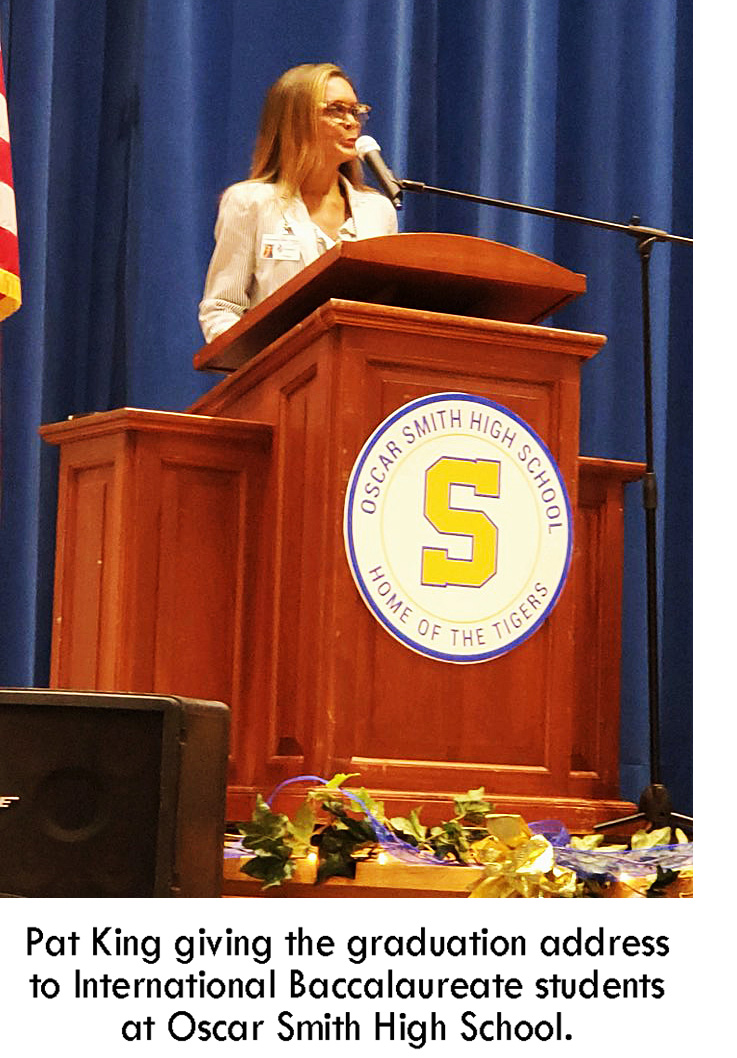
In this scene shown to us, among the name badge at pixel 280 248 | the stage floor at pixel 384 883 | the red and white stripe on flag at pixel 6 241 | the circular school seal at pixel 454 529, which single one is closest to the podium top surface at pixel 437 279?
the circular school seal at pixel 454 529

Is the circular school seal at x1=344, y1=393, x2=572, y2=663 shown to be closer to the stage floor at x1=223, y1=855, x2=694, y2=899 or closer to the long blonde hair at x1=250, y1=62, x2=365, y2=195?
the stage floor at x1=223, y1=855, x2=694, y2=899

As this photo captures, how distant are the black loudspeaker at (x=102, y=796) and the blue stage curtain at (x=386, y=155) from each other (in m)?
2.16

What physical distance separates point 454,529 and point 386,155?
2124 millimetres

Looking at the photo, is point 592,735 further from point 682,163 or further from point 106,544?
point 682,163

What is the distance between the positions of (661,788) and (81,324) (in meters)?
2.01

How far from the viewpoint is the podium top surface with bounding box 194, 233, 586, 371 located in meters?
2.02

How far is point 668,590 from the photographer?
3920 millimetres


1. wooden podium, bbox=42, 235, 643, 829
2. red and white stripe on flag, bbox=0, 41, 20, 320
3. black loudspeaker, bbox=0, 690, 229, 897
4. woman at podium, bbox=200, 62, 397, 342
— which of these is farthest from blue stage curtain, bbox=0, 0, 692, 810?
black loudspeaker, bbox=0, 690, 229, 897

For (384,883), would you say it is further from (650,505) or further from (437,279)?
(650,505)

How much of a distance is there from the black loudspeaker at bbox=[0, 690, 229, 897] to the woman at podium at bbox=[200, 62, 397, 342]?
6.06 feet

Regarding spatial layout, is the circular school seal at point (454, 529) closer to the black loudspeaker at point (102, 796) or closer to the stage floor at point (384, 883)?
the stage floor at point (384, 883)

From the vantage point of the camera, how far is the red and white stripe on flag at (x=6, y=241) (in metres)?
2.29
